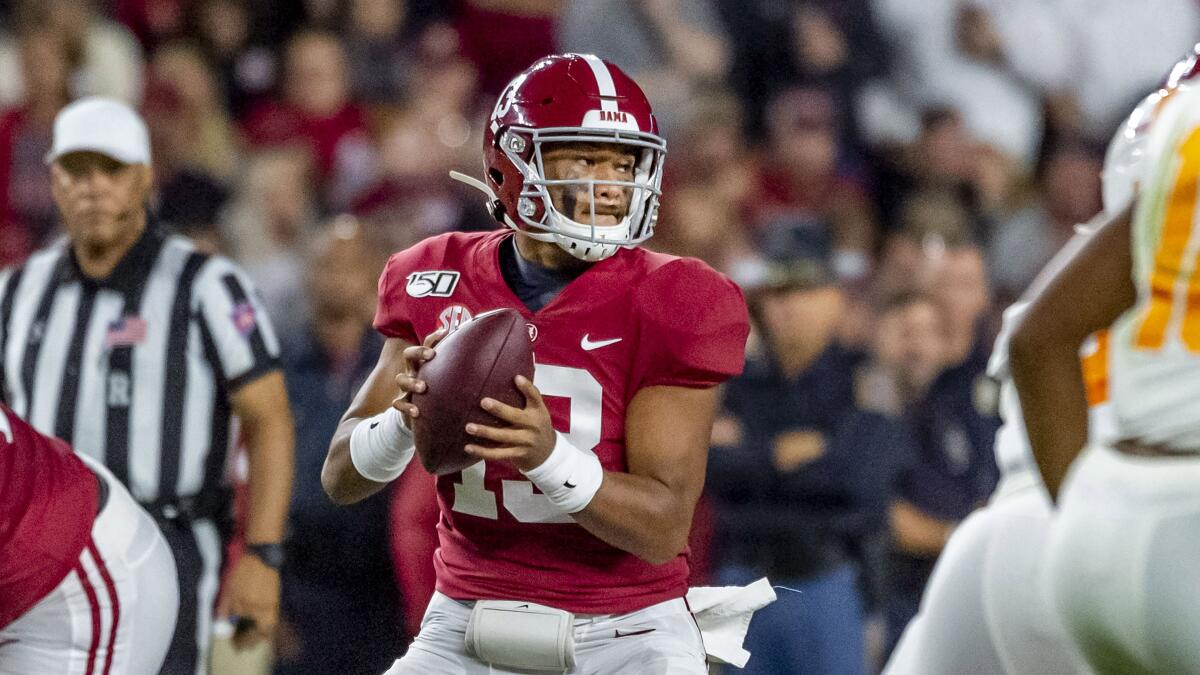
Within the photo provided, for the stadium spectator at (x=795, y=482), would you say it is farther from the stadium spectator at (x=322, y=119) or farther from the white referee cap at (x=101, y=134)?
the stadium spectator at (x=322, y=119)

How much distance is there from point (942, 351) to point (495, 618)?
10.5 ft

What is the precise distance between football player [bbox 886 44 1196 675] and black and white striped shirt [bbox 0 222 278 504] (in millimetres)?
1842

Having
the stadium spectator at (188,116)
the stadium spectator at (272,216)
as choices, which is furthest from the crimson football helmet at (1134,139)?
the stadium spectator at (188,116)

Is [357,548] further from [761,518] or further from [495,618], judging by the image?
[495,618]

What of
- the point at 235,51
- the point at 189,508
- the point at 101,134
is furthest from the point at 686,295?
the point at 235,51

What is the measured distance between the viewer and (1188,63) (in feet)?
9.09

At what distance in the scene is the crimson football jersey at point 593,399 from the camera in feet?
8.77

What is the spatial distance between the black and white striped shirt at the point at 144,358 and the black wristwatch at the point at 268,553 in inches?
7.8

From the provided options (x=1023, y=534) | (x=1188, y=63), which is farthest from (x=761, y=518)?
(x=1188, y=63)

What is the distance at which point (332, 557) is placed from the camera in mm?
5039

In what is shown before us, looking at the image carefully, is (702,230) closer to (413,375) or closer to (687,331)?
(687,331)

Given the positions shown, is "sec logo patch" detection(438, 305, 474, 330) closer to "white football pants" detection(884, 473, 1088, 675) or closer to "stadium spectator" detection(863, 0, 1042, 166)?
"white football pants" detection(884, 473, 1088, 675)

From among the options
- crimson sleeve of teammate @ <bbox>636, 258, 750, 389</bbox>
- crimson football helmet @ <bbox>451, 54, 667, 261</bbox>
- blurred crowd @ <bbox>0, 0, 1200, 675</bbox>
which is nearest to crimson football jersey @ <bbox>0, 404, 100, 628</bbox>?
crimson football helmet @ <bbox>451, 54, 667, 261</bbox>

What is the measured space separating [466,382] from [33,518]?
0.92 metres
